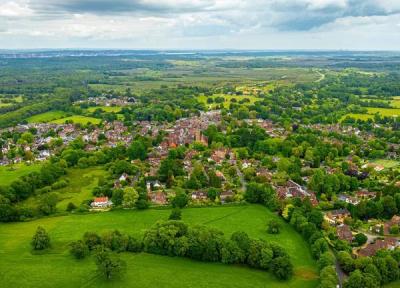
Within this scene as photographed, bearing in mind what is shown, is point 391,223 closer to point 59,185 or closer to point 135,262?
point 135,262

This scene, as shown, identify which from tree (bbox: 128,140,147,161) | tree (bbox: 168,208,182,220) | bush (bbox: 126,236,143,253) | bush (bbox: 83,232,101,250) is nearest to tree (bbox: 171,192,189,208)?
tree (bbox: 168,208,182,220)

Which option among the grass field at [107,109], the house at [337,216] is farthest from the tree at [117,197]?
the grass field at [107,109]

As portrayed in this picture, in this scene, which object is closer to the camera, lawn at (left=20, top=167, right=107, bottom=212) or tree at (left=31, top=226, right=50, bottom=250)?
tree at (left=31, top=226, right=50, bottom=250)

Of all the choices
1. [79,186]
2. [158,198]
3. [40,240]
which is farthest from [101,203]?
[40,240]

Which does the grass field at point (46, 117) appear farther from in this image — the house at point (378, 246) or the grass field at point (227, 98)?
the house at point (378, 246)

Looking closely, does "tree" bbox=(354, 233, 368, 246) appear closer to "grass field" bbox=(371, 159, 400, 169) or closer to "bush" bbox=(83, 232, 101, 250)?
"bush" bbox=(83, 232, 101, 250)

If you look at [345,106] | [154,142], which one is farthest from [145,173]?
[345,106]
